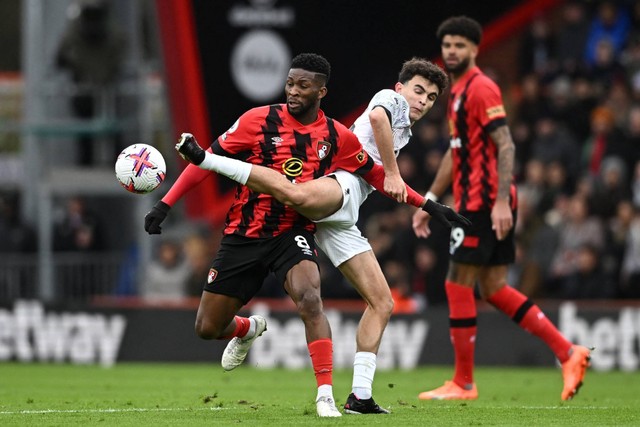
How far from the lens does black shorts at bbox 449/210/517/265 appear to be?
11.0m

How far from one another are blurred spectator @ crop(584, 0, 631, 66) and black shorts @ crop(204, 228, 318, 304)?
1096 cm

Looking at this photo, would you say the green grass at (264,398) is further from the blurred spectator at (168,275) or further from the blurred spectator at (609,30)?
the blurred spectator at (609,30)

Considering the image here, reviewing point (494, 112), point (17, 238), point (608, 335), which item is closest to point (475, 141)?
point (494, 112)

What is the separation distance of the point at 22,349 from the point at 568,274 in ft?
24.0

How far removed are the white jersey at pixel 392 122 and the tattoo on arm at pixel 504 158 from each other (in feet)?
4.36

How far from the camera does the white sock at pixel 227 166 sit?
28.7 feet

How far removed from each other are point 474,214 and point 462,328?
948mm

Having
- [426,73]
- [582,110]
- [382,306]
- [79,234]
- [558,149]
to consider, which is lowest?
[382,306]

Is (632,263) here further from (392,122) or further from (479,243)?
(392,122)

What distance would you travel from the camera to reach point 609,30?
1930 centimetres

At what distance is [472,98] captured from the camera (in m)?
11.0

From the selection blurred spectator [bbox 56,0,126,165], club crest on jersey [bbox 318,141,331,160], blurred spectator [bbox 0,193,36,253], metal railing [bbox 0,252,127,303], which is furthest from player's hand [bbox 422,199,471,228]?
blurred spectator [bbox 0,193,36,253]

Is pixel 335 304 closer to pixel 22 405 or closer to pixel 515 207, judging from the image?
pixel 515 207

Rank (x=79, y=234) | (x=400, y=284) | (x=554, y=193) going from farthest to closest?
(x=79, y=234) → (x=400, y=284) → (x=554, y=193)
